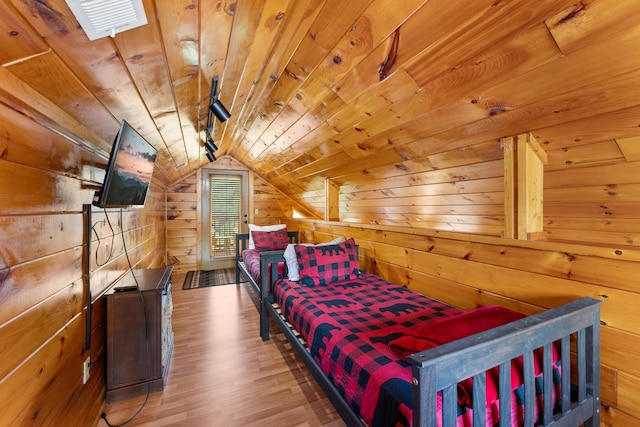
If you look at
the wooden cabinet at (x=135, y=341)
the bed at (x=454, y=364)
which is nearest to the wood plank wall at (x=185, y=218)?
the wooden cabinet at (x=135, y=341)

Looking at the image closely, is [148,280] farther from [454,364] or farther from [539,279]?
[539,279]

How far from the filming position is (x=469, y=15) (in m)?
0.99

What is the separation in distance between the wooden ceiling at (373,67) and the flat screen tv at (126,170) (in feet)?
0.52

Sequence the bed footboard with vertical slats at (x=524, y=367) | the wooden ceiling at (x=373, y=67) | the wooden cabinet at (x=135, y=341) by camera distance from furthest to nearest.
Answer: the wooden cabinet at (x=135, y=341) → the wooden ceiling at (x=373, y=67) → the bed footboard with vertical slats at (x=524, y=367)

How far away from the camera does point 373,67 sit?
1410mm

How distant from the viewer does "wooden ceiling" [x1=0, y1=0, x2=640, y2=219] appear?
893 mm

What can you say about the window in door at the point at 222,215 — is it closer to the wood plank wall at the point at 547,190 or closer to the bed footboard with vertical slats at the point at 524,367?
the wood plank wall at the point at 547,190

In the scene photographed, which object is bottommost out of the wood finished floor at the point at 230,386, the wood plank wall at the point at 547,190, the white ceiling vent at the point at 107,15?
the wood finished floor at the point at 230,386

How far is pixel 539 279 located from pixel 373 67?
1423mm

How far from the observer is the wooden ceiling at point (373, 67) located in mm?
893

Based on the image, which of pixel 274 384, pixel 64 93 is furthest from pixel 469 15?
pixel 274 384

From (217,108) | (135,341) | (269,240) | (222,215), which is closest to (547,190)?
(217,108)

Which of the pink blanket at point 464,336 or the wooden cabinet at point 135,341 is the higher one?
the pink blanket at point 464,336

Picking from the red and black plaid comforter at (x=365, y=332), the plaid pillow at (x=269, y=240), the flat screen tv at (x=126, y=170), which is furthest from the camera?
the plaid pillow at (x=269, y=240)
